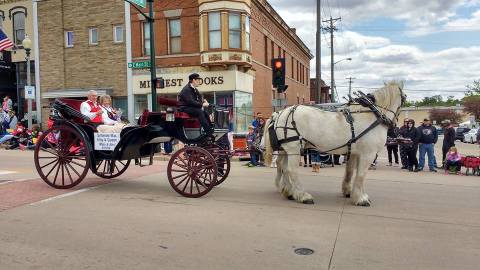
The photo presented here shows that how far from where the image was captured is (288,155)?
806cm

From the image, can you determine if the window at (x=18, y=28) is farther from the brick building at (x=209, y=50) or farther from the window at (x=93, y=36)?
the brick building at (x=209, y=50)

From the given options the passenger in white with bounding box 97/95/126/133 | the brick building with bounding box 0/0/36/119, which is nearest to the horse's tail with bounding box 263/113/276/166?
the passenger in white with bounding box 97/95/126/133

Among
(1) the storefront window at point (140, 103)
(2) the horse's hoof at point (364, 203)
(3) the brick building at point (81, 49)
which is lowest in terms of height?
(2) the horse's hoof at point (364, 203)

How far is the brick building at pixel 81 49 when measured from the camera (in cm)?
2544

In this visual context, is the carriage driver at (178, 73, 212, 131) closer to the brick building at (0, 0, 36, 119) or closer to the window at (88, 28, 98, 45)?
the window at (88, 28, 98, 45)

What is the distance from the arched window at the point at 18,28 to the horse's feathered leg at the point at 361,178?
2649 centimetres

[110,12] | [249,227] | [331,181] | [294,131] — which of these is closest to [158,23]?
[110,12]

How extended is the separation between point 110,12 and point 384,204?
21.4 meters

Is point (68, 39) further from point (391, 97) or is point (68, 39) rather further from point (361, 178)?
point (361, 178)

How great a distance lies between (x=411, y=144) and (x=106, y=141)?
10.4 meters

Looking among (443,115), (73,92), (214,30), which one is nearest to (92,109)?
(214,30)

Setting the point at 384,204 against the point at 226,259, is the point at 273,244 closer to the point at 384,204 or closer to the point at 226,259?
the point at 226,259

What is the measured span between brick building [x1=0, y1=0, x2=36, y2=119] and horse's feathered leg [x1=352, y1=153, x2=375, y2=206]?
25.0m

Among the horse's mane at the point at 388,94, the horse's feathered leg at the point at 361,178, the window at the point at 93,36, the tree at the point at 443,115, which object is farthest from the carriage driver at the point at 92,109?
the tree at the point at 443,115
